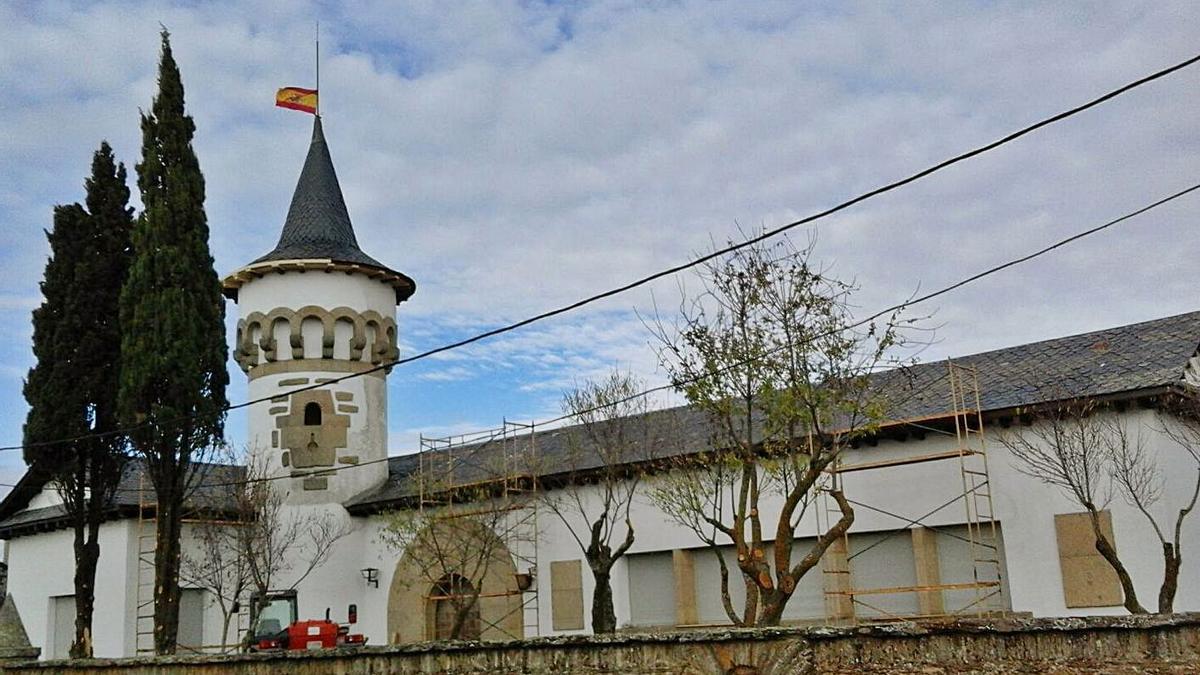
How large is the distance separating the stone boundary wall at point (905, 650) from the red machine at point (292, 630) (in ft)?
54.2

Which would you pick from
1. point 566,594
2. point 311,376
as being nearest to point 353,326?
point 311,376

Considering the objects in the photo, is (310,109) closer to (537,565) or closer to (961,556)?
(537,565)

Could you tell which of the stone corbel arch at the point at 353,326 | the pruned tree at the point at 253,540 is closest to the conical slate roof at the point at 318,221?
the stone corbel arch at the point at 353,326

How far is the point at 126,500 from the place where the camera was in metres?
28.6

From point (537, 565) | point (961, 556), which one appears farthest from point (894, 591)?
point (537, 565)

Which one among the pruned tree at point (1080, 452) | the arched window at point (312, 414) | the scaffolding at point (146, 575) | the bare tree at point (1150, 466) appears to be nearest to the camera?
the bare tree at point (1150, 466)

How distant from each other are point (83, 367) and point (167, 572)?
476 centimetres

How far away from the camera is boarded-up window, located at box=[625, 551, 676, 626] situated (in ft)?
82.4

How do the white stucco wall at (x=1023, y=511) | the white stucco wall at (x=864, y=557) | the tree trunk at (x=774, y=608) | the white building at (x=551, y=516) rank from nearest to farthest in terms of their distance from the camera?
the tree trunk at (x=774, y=608)
the white stucco wall at (x=1023, y=511)
the white stucco wall at (x=864, y=557)
the white building at (x=551, y=516)

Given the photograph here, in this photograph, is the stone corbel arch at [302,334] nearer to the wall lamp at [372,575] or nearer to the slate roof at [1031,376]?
the wall lamp at [372,575]

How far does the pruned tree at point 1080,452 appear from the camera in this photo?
63.5 feet

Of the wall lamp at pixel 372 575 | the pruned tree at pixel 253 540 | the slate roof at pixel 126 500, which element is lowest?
the wall lamp at pixel 372 575

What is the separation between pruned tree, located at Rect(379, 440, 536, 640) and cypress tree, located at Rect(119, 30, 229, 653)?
205 inches

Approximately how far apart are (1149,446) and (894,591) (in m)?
4.74
